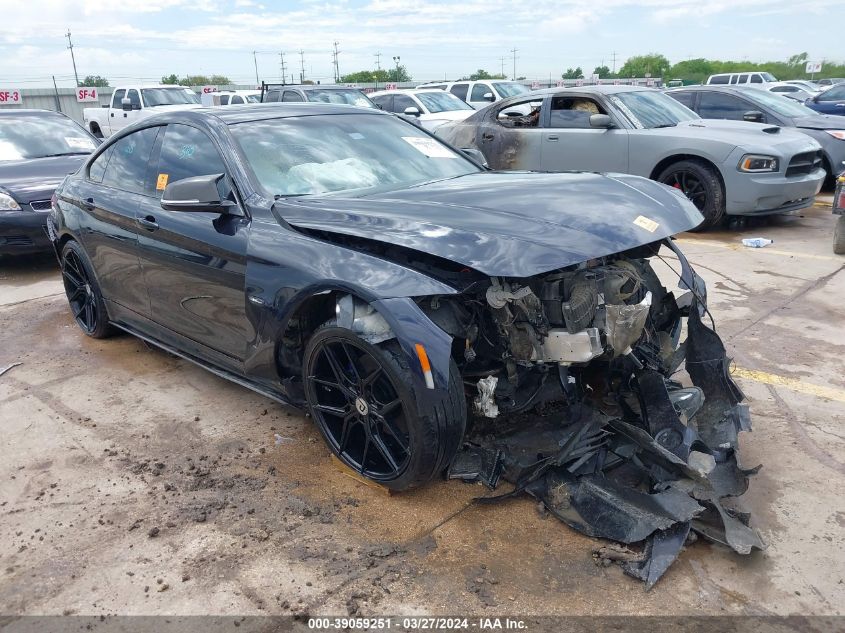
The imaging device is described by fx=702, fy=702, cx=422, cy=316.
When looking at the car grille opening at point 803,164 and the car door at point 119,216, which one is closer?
the car door at point 119,216

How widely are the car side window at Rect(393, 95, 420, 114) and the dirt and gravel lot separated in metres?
11.7

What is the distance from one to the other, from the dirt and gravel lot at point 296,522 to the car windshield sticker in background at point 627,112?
4660 millimetres

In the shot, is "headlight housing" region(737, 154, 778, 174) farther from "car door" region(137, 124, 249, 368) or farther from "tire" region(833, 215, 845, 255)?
"car door" region(137, 124, 249, 368)

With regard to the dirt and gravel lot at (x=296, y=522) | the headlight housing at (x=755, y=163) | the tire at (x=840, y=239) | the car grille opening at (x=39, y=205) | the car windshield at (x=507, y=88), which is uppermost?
the car windshield at (x=507, y=88)

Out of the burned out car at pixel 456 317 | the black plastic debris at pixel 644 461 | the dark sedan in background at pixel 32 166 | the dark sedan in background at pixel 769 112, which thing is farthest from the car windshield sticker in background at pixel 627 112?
the dark sedan in background at pixel 32 166

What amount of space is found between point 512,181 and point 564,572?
1.98 meters

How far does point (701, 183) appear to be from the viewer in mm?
8273

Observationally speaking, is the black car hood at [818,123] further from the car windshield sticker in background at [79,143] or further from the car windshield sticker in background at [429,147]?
the car windshield sticker in background at [79,143]

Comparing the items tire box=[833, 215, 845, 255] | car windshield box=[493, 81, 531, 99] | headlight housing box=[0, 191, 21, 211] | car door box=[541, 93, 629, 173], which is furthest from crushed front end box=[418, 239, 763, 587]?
car windshield box=[493, 81, 531, 99]

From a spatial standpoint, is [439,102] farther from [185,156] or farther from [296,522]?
[296,522]

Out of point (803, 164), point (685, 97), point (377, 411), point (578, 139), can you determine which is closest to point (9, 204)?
point (377, 411)

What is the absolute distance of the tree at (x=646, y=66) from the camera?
216 ft

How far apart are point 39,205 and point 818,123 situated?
10.4 meters

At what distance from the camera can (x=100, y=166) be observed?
497cm
